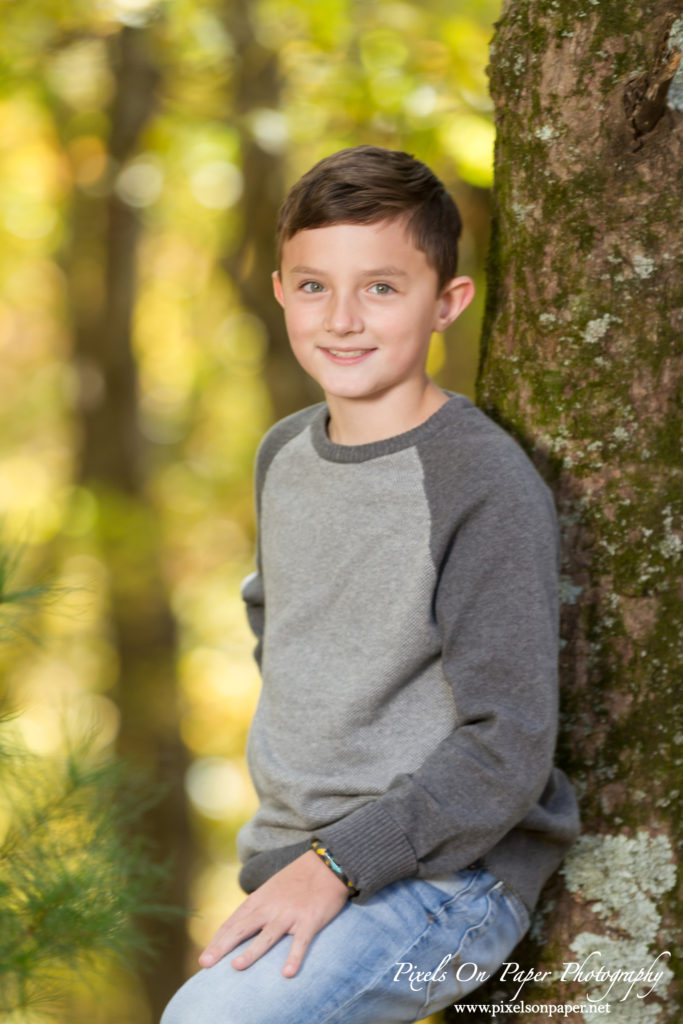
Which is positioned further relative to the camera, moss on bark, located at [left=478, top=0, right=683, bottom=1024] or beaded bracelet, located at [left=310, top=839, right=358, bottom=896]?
moss on bark, located at [left=478, top=0, right=683, bottom=1024]

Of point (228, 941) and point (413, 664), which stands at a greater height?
point (413, 664)

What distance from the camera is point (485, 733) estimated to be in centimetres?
150

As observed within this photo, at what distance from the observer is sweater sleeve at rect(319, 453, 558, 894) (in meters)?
1.49

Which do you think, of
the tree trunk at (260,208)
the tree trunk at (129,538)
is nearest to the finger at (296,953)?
the tree trunk at (260,208)

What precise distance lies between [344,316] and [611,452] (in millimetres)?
508

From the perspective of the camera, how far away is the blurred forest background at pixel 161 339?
3295mm

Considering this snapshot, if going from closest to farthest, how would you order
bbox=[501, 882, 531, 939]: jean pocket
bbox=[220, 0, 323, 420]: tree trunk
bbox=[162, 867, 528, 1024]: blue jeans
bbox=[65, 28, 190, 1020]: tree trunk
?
bbox=[162, 867, 528, 1024]: blue jeans
bbox=[501, 882, 531, 939]: jean pocket
bbox=[220, 0, 323, 420]: tree trunk
bbox=[65, 28, 190, 1020]: tree trunk

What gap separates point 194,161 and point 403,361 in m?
3.93

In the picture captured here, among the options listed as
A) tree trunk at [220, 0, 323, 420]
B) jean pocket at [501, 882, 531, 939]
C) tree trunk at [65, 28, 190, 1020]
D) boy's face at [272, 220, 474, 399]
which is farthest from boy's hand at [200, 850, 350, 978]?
A: tree trunk at [65, 28, 190, 1020]

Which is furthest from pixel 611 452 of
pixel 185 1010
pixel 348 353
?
pixel 185 1010

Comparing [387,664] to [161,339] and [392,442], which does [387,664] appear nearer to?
[392,442]

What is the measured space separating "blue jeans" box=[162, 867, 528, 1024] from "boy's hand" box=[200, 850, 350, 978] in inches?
0.6

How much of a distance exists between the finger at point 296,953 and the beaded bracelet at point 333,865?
90mm

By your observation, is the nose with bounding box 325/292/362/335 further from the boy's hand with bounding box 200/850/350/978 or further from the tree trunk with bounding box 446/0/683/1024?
the boy's hand with bounding box 200/850/350/978
